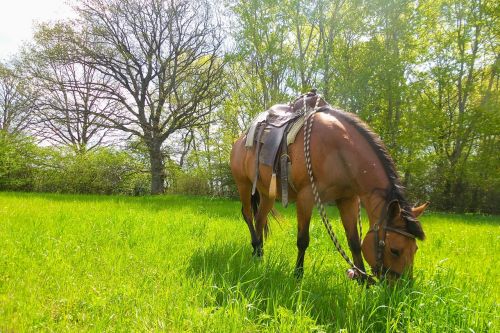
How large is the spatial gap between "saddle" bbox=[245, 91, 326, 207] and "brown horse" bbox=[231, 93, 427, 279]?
0.09m

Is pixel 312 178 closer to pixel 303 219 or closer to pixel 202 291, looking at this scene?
pixel 303 219

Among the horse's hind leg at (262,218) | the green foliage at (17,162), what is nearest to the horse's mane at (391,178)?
the horse's hind leg at (262,218)

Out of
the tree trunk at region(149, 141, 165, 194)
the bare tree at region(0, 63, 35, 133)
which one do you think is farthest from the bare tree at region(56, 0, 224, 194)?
the bare tree at region(0, 63, 35, 133)

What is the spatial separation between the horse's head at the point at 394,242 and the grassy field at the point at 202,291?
0.53 feet

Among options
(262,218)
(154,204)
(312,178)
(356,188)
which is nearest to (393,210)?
(356,188)

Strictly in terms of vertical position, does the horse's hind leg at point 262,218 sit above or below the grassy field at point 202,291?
above

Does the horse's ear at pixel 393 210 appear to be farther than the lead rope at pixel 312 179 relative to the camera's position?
No

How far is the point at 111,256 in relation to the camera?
3.53 meters

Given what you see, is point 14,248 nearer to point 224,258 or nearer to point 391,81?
point 224,258

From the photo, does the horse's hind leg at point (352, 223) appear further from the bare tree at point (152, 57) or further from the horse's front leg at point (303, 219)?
the bare tree at point (152, 57)

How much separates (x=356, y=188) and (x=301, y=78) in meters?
15.0

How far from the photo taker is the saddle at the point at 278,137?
3461mm

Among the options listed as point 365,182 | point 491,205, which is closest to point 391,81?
point 491,205

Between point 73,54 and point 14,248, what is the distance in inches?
592
